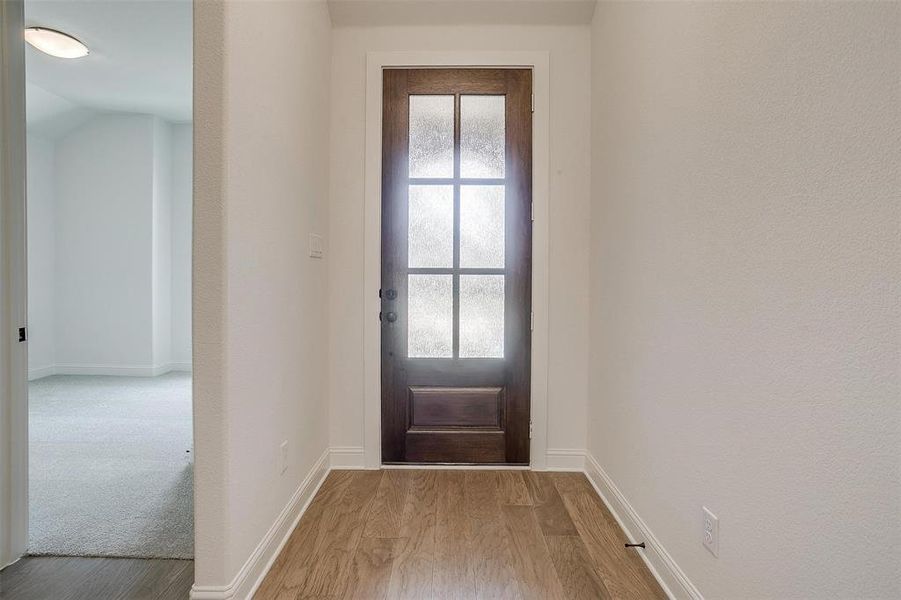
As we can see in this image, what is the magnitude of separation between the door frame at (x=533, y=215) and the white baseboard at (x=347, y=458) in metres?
0.03

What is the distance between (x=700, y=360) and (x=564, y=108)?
68.3 inches

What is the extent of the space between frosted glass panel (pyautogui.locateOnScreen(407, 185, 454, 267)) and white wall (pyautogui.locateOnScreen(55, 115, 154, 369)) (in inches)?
150

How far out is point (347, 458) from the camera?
2.57m

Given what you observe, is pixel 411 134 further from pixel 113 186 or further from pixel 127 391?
pixel 113 186

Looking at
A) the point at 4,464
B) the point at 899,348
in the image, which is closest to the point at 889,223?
the point at 899,348

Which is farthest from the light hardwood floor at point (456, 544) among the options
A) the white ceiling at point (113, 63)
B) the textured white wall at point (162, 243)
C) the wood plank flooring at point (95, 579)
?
the textured white wall at point (162, 243)

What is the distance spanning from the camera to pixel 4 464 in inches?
62.5

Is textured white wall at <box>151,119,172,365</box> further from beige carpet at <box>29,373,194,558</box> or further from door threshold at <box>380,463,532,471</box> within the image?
door threshold at <box>380,463,532,471</box>

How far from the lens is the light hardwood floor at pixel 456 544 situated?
61.1 inches

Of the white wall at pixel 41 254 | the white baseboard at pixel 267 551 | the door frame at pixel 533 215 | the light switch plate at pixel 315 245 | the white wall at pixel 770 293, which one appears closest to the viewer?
the white wall at pixel 770 293

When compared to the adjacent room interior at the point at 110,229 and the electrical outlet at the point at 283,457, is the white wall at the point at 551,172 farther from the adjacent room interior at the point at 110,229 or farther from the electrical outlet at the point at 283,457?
the adjacent room interior at the point at 110,229

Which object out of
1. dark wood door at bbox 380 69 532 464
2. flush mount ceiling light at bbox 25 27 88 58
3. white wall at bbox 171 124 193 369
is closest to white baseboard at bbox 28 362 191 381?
white wall at bbox 171 124 193 369

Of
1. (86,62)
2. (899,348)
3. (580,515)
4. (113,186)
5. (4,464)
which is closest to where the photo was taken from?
(899,348)

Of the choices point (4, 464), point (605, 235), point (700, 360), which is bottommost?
point (4, 464)
